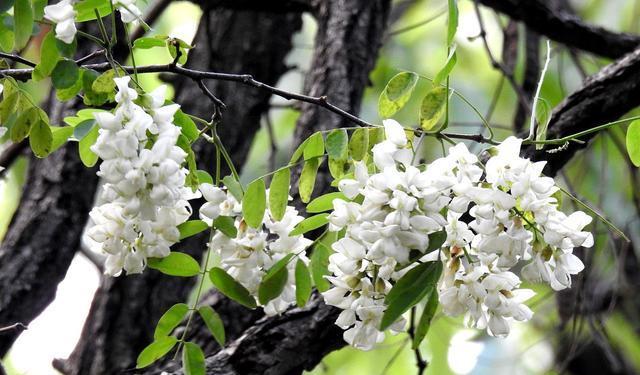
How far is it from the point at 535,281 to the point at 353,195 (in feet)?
0.59

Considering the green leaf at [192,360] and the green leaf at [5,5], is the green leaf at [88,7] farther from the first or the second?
the green leaf at [192,360]

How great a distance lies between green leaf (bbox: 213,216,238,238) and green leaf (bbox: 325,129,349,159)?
0.11m

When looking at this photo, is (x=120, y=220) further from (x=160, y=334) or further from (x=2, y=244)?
(x=2, y=244)

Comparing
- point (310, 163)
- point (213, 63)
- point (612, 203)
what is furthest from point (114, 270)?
point (612, 203)

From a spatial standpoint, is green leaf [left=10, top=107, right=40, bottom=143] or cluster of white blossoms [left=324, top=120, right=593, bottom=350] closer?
cluster of white blossoms [left=324, top=120, right=593, bottom=350]

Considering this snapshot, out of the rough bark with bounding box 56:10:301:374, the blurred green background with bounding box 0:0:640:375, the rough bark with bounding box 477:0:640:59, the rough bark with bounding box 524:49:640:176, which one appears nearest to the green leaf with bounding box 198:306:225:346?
the rough bark with bounding box 524:49:640:176

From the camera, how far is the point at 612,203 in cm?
298

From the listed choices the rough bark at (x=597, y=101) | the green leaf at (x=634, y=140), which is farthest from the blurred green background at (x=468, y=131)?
the green leaf at (x=634, y=140)

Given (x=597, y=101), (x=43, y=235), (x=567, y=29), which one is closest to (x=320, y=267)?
(x=597, y=101)

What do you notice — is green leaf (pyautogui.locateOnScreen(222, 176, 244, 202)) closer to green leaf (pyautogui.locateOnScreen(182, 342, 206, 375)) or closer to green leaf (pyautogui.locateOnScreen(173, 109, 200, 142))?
green leaf (pyautogui.locateOnScreen(173, 109, 200, 142))

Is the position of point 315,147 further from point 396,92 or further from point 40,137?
point 40,137

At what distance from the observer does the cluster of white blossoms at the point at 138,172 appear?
688 mm

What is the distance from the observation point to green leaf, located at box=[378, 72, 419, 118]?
83 centimetres

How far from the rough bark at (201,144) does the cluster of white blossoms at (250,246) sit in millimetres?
805
